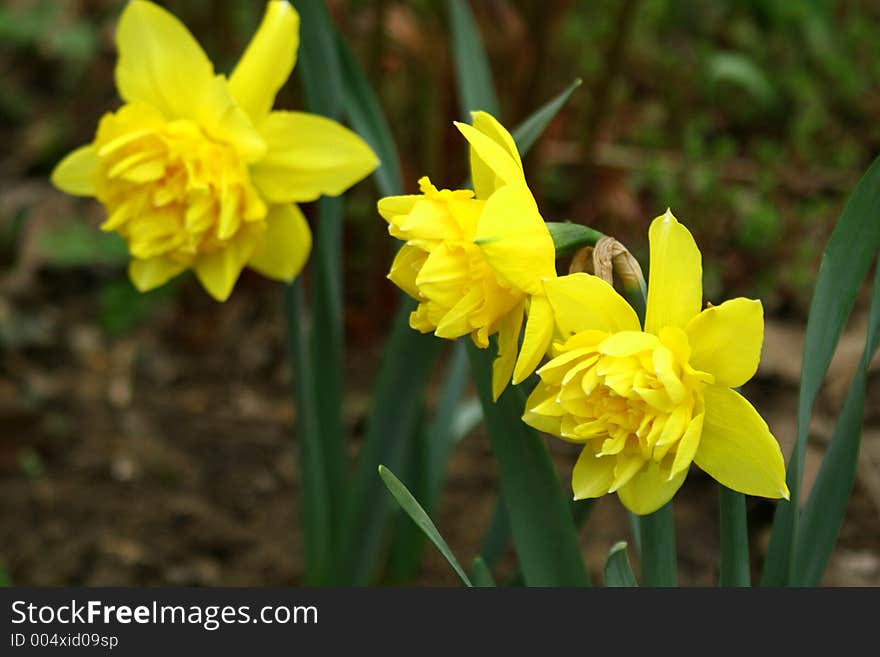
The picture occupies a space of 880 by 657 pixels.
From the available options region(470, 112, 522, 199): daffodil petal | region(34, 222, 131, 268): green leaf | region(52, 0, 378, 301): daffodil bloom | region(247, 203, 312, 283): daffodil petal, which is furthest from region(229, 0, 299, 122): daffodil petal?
region(34, 222, 131, 268): green leaf

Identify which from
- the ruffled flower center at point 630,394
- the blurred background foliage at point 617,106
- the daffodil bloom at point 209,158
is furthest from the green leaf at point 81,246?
the ruffled flower center at point 630,394

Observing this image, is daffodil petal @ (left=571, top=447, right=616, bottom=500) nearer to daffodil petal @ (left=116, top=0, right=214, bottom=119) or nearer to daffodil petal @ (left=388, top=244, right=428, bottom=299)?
daffodil petal @ (left=388, top=244, right=428, bottom=299)

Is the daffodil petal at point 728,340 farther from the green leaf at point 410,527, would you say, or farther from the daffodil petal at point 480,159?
the green leaf at point 410,527

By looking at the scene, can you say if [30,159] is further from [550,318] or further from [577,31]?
[550,318]

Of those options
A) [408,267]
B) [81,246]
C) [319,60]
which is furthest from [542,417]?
[81,246]

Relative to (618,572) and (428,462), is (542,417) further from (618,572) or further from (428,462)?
(428,462)
